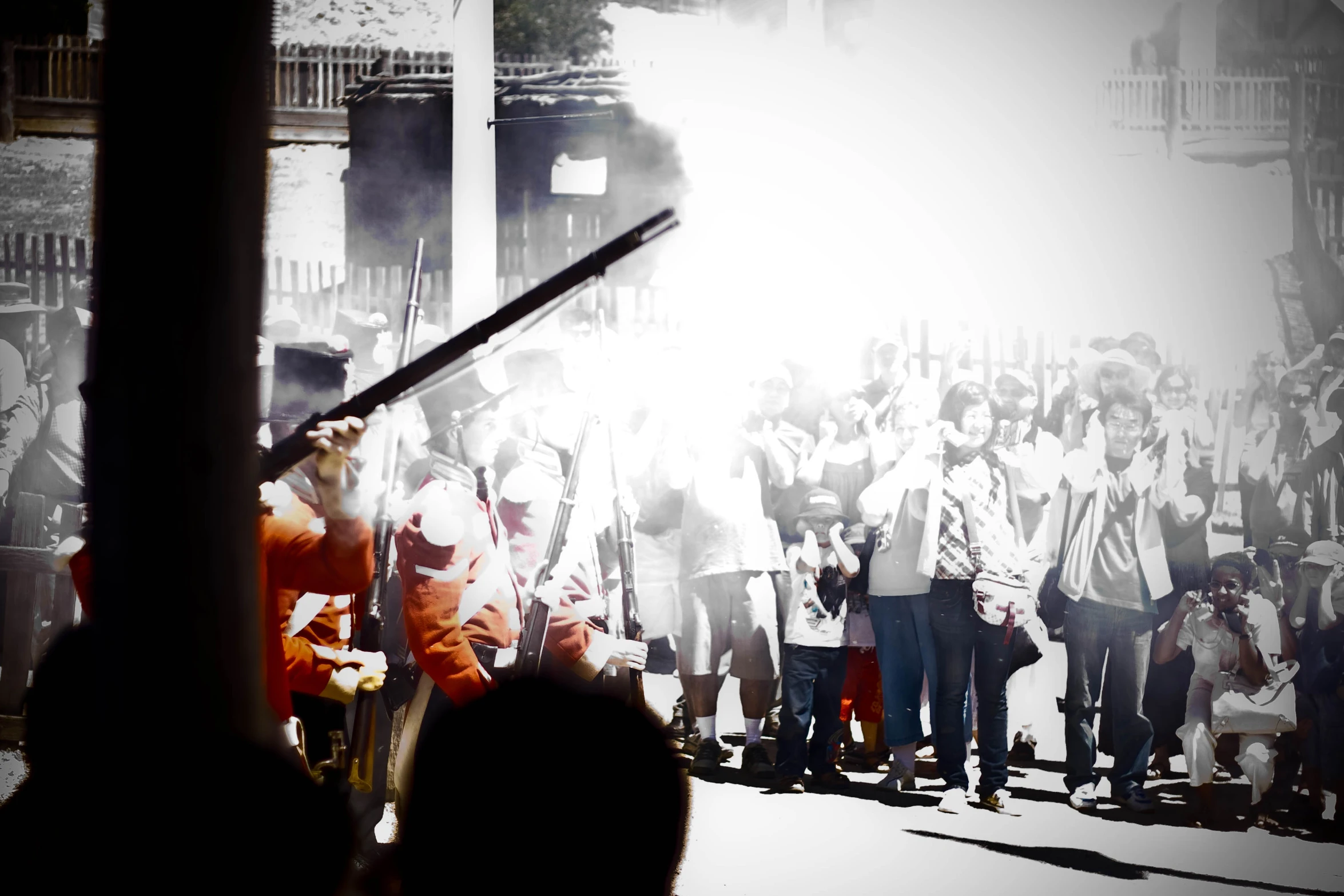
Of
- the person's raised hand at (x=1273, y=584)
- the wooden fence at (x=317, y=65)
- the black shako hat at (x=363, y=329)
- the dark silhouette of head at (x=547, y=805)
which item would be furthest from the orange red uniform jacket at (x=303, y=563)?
the person's raised hand at (x=1273, y=584)

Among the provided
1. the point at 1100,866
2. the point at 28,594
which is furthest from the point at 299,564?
→ the point at 1100,866

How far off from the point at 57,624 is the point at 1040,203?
14.1ft

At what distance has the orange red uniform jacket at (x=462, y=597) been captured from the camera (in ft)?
13.7

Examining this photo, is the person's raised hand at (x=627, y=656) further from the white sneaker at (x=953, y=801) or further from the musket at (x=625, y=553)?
the white sneaker at (x=953, y=801)

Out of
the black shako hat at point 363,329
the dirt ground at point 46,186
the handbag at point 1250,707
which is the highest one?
the dirt ground at point 46,186

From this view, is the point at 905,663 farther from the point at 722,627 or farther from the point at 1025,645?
the point at 722,627

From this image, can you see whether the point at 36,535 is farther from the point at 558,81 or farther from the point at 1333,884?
the point at 1333,884

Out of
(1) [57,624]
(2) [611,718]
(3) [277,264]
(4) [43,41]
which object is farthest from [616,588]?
(2) [611,718]

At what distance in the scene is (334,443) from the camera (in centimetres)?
245

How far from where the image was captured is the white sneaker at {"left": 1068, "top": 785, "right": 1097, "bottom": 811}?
14.5ft

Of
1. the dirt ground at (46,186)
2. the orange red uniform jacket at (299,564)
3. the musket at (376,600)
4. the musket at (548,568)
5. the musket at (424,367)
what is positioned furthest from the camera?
the dirt ground at (46,186)

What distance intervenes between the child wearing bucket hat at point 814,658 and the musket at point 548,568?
891 mm

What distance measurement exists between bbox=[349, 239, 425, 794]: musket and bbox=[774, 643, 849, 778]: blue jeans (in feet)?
5.07

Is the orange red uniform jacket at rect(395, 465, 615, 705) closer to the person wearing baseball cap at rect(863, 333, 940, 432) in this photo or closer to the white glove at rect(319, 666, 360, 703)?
the white glove at rect(319, 666, 360, 703)
